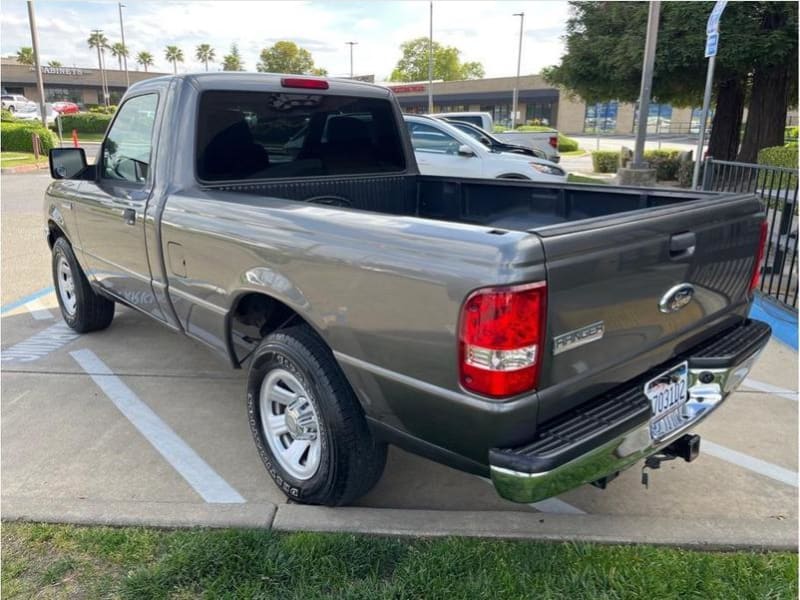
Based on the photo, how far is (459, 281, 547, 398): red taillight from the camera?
1992 mm

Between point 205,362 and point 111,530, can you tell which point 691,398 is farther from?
point 205,362

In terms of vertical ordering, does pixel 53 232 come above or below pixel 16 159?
above

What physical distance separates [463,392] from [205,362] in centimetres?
323

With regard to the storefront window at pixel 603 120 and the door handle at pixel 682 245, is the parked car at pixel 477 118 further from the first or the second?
the storefront window at pixel 603 120

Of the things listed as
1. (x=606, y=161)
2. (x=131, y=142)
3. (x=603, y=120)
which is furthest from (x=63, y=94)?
(x=131, y=142)

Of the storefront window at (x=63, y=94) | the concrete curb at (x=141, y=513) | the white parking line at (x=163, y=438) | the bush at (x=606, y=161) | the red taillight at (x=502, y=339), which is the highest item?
the storefront window at (x=63, y=94)

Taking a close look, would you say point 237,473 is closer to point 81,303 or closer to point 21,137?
point 81,303

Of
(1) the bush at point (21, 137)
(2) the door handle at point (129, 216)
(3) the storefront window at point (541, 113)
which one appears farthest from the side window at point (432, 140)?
(3) the storefront window at point (541, 113)

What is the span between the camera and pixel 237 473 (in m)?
3.39

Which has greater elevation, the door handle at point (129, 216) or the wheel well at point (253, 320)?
the door handle at point (129, 216)

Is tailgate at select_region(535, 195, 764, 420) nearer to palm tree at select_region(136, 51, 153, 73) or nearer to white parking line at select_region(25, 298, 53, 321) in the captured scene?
white parking line at select_region(25, 298, 53, 321)

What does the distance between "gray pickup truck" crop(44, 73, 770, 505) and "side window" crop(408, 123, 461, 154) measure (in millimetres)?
6515

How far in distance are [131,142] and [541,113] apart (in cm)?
6146

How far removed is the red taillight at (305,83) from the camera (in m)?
3.85
